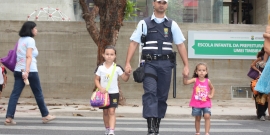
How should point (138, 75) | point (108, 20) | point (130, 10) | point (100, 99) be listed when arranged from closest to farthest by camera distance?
point (138, 75) < point (100, 99) < point (108, 20) < point (130, 10)

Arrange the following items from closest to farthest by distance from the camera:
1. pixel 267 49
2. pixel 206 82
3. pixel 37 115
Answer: pixel 267 49 → pixel 206 82 → pixel 37 115

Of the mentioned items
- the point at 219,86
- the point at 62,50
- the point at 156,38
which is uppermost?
the point at 156,38

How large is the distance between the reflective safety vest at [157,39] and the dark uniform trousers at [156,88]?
16cm

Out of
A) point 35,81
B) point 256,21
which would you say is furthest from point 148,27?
point 256,21

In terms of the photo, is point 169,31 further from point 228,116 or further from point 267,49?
point 228,116

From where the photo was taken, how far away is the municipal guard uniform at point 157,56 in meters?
6.46

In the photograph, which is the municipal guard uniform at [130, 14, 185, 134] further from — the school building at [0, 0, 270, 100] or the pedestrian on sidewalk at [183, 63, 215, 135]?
the school building at [0, 0, 270, 100]

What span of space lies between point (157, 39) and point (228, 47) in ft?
33.6

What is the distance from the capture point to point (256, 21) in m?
20.1

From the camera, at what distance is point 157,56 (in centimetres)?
650

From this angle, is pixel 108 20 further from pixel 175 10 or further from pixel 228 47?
pixel 175 10

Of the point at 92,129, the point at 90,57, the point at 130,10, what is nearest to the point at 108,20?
the point at 90,57

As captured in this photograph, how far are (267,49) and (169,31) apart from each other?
4.81ft

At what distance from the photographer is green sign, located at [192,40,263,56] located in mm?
16234
